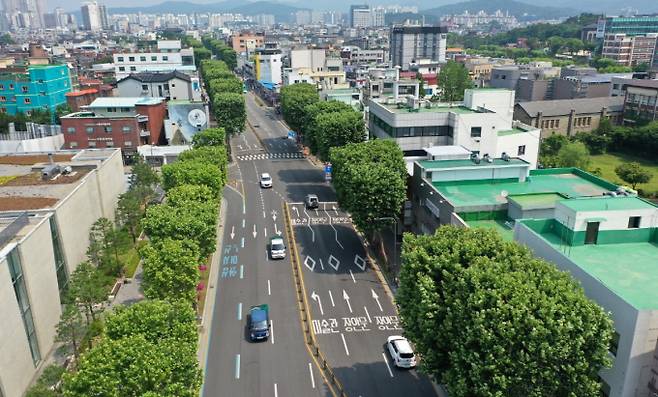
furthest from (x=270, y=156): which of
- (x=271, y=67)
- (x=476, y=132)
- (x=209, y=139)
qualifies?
(x=271, y=67)

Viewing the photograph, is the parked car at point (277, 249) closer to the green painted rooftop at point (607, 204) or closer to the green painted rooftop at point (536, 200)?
the green painted rooftop at point (536, 200)

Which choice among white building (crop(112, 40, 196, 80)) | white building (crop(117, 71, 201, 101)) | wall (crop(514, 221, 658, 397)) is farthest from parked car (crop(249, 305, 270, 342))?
white building (crop(112, 40, 196, 80))

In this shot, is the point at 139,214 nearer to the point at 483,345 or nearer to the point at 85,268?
the point at 85,268

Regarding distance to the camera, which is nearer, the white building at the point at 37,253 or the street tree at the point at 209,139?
the white building at the point at 37,253

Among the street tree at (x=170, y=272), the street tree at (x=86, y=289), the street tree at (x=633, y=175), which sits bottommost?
the street tree at (x=633, y=175)

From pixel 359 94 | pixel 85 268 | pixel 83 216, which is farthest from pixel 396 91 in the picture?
pixel 85 268

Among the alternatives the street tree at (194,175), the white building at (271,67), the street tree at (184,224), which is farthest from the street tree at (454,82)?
the street tree at (184,224)
